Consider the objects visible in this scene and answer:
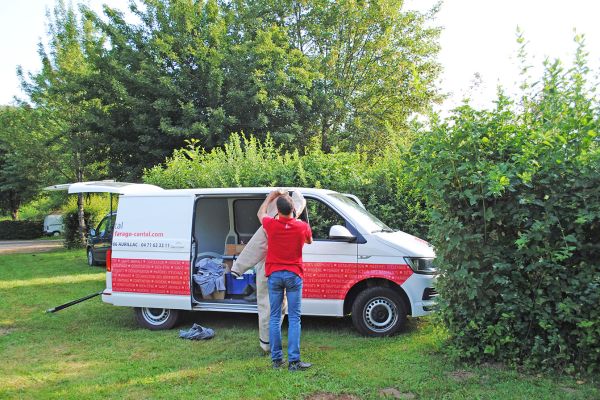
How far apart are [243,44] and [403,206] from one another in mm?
12874

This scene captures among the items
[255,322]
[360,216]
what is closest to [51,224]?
[255,322]

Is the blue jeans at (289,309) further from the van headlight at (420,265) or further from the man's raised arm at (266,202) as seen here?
the van headlight at (420,265)

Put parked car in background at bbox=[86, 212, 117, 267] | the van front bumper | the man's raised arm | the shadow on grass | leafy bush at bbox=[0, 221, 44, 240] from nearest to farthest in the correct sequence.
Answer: the man's raised arm < the van front bumper < the shadow on grass < parked car in background at bbox=[86, 212, 117, 267] < leafy bush at bbox=[0, 221, 44, 240]

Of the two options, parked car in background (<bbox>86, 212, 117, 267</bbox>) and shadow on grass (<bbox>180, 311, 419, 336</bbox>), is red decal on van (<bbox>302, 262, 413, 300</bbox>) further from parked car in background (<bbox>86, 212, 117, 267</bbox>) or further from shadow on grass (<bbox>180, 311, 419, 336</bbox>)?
parked car in background (<bbox>86, 212, 117, 267</bbox>)

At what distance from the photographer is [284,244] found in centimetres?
555

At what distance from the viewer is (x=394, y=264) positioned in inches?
261

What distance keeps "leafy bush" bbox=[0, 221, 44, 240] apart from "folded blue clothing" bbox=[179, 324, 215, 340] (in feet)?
119

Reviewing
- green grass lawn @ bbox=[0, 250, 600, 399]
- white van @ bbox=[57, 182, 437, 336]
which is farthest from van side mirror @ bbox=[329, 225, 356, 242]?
green grass lawn @ bbox=[0, 250, 600, 399]

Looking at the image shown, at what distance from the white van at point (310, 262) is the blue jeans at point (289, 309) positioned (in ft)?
4.27

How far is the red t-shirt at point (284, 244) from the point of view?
18.1 feet

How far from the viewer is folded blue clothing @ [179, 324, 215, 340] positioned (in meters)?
6.98

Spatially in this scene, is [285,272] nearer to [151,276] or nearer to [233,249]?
[151,276]

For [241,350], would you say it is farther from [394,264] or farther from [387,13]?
[387,13]

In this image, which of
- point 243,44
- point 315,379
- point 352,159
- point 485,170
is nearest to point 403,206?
point 352,159
